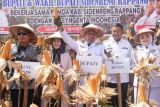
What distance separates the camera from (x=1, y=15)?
802cm

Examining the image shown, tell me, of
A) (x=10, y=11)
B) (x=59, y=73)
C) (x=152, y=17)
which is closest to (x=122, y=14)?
(x=152, y=17)

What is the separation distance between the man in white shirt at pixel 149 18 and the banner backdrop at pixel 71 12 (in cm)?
25

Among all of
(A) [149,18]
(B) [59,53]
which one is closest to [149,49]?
(B) [59,53]

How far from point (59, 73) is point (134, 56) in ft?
6.13

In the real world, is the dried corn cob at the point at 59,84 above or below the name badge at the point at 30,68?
below

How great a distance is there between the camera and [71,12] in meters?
8.00

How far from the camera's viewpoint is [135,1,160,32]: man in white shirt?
7.38 m

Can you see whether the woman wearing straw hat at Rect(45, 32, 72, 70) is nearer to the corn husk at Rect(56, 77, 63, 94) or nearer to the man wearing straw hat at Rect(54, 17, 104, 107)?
the man wearing straw hat at Rect(54, 17, 104, 107)

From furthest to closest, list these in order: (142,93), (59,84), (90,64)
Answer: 1. (90,64)
2. (59,84)
3. (142,93)

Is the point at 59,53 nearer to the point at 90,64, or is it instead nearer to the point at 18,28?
the point at 18,28

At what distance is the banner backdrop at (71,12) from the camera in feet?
25.7

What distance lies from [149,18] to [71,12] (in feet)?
5.23

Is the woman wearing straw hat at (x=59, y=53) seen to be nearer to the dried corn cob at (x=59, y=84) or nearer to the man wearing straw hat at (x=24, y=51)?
the man wearing straw hat at (x=24, y=51)

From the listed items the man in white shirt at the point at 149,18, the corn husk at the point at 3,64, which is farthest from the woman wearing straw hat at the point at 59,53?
the man in white shirt at the point at 149,18
